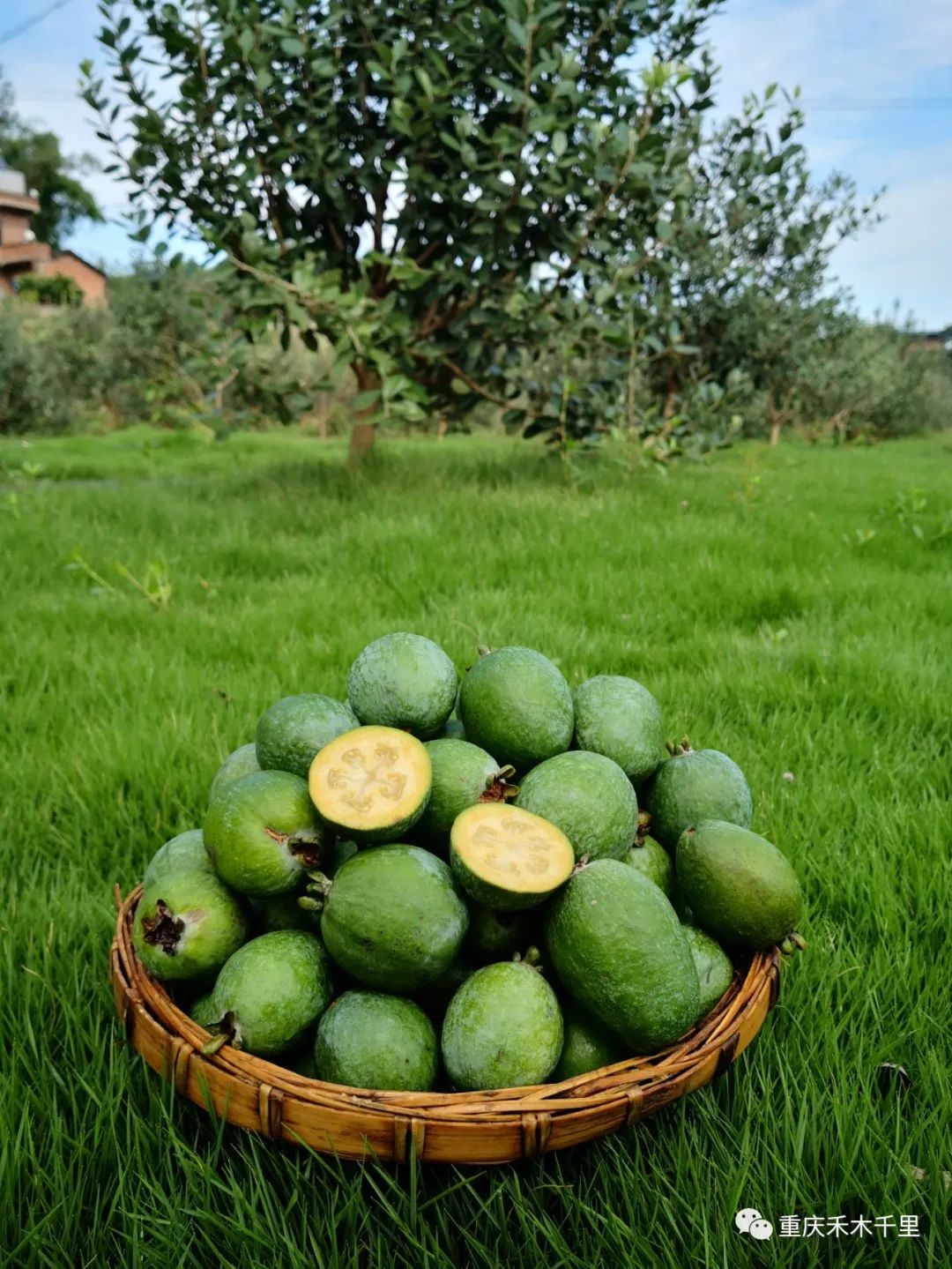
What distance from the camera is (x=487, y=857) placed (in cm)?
134

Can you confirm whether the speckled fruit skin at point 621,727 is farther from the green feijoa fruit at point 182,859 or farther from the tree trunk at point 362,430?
the tree trunk at point 362,430

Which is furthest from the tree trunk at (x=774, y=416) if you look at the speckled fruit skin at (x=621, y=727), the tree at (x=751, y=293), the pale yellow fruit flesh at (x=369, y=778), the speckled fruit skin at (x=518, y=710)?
the pale yellow fruit flesh at (x=369, y=778)

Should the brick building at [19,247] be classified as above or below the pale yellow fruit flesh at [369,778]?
above

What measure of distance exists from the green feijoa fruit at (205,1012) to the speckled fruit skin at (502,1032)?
14.5 inches

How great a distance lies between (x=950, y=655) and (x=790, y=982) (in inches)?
86.6

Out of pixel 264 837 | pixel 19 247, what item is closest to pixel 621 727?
pixel 264 837

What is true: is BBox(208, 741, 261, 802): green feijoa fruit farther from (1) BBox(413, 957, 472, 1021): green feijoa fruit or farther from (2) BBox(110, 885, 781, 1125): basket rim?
(1) BBox(413, 957, 472, 1021): green feijoa fruit

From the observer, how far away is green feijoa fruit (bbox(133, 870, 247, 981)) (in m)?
1.41

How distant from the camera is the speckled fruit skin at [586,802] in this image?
1.45 meters

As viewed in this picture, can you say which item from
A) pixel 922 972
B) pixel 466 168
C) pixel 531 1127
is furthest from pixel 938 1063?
pixel 466 168

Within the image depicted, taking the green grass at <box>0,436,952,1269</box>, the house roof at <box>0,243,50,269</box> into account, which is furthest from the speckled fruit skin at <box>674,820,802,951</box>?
the house roof at <box>0,243,50,269</box>

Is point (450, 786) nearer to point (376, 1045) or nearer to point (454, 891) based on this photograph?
point (454, 891)

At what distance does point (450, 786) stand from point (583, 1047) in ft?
1.52

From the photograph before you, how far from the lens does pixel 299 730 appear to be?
164 cm
